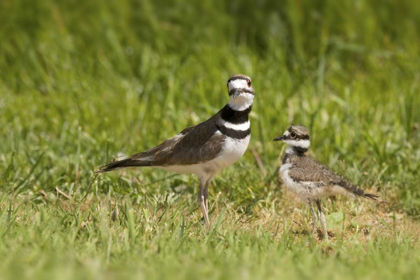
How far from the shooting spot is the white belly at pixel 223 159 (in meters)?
5.20

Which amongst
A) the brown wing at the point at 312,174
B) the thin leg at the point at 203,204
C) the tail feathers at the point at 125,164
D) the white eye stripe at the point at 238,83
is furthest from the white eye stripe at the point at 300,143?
the tail feathers at the point at 125,164

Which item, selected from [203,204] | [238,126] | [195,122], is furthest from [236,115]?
[195,122]

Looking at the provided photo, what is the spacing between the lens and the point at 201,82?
7801 mm

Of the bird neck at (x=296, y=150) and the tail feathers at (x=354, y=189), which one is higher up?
the bird neck at (x=296, y=150)

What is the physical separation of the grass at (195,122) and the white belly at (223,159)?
0.93ft

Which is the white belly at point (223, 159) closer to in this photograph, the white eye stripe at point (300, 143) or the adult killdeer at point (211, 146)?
the adult killdeer at point (211, 146)

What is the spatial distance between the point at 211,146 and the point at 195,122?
190 cm

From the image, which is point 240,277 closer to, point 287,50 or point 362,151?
point 362,151

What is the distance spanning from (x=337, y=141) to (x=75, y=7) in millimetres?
4552

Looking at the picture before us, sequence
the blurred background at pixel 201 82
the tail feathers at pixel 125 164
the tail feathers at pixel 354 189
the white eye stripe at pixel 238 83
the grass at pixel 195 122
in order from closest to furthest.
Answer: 1. the grass at pixel 195 122
2. the tail feathers at pixel 354 189
3. the white eye stripe at pixel 238 83
4. the tail feathers at pixel 125 164
5. the blurred background at pixel 201 82

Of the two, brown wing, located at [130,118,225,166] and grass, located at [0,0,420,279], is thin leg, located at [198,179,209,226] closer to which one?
grass, located at [0,0,420,279]

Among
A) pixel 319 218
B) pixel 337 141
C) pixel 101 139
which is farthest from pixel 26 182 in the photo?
pixel 337 141

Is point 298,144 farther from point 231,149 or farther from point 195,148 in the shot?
point 195,148

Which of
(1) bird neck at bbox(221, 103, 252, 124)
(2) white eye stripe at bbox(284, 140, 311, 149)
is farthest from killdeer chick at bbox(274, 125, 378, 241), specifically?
(1) bird neck at bbox(221, 103, 252, 124)
